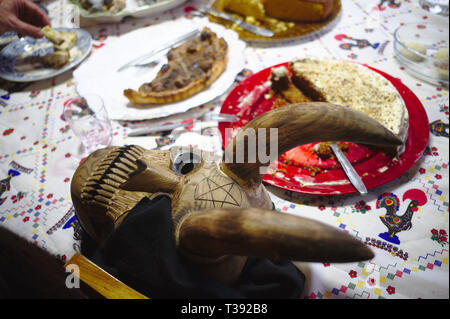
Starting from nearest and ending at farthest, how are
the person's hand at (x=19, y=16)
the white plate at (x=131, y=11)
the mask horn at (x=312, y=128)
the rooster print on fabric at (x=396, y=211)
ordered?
the mask horn at (x=312, y=128)
the rooster print on fabric at (x=396, y=211)
the person's hand at (x=19, y=16)
the white plate at (x=131, y=11)

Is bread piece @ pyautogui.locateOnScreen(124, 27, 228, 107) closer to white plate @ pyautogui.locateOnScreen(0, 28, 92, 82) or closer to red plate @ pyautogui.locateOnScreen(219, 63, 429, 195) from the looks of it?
red plate @ pyautogui.locateOnScreen(219, 63, 429, 195)

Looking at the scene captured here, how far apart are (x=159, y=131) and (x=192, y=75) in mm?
270

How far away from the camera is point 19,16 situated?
130 cm

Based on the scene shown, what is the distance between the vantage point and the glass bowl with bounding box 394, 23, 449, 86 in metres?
1.05

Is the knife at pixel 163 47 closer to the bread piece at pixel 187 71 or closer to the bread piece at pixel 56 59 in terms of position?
the bread piece at pixel 187 71

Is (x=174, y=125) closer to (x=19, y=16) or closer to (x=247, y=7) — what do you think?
(x=247, y=7)

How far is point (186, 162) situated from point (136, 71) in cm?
79

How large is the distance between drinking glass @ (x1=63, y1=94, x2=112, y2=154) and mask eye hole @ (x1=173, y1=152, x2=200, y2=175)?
492 millimetres

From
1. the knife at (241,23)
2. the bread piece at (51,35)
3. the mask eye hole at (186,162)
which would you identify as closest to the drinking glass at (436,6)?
the knife at (241,23)

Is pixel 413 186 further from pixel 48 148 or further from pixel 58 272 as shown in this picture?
pixel 48 148

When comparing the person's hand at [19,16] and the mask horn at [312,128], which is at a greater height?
the mask horn at [312,128]

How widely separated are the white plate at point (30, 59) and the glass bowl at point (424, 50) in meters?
1.31

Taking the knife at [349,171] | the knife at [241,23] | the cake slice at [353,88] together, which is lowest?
the knife at [349,171]

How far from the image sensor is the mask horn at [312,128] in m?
0.46
